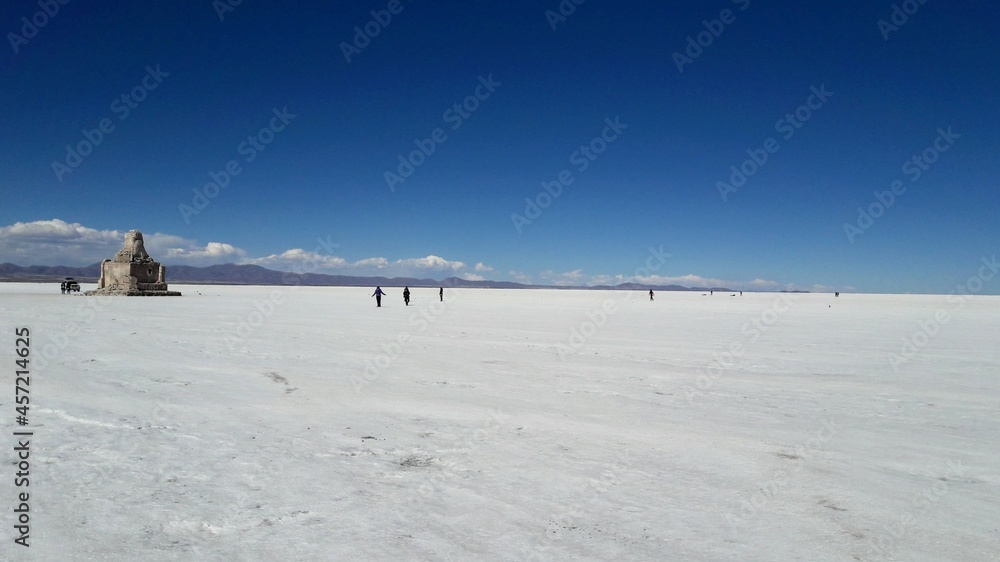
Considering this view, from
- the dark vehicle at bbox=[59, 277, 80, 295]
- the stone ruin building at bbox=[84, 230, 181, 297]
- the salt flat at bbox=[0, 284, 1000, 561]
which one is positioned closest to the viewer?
the salt flat at bbox=[0, 284, 1000, 561]

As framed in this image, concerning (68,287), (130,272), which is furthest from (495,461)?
(68,287)

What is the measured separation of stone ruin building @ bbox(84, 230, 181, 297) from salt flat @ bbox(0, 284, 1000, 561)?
3803 centimetres

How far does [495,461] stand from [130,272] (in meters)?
48.2

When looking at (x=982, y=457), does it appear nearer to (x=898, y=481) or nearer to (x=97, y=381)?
(x=898, y=481)

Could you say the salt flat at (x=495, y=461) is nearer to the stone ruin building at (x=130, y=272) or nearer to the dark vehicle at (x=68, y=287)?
the stone ruin building at (x=130, y=272)

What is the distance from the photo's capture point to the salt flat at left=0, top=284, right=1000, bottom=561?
3475 mm

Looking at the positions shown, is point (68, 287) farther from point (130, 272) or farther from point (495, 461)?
point (495, 461)

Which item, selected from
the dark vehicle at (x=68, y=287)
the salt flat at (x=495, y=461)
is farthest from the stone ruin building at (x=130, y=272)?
the salt flat at (x=495, y=461)

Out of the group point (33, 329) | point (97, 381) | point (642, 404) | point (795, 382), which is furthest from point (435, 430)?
point (33, 329)

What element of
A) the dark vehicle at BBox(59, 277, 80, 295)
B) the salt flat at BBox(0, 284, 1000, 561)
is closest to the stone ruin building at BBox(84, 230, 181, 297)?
the dark vehicle at BBox(59, 277, 80, 295)

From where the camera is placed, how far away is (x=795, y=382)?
9.68 meters

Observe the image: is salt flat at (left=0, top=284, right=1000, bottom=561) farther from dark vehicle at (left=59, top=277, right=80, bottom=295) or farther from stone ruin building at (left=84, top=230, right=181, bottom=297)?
dark vehicle at (left=59, top=277, right=80, bottom=295)

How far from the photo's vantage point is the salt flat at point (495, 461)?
3475 mm

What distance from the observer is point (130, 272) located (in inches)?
1687
